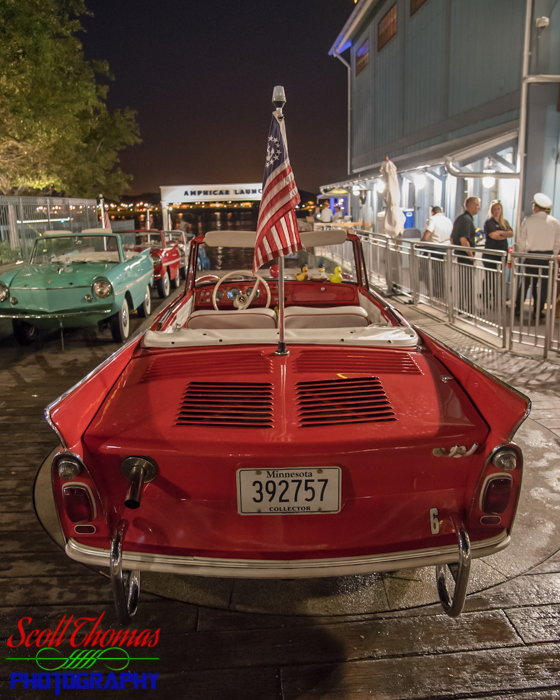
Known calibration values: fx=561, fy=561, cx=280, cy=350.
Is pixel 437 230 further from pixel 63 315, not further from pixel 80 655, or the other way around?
pixel 80 655

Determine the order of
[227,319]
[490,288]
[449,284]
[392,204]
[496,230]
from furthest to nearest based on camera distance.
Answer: [392,204] < [496,230] < [449,284] < [490,288] < [227,319]

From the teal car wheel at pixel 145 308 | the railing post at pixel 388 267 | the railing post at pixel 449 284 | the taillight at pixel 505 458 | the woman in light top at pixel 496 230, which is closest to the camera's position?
the taillight at pixel 505 458

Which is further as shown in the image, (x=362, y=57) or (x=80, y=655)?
(x=362, y=57)

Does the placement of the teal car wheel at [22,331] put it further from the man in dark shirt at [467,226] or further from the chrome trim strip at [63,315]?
the man in dark shirt at [467,226]

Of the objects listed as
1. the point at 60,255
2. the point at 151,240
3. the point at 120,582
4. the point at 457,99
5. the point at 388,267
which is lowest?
the point at 120,582

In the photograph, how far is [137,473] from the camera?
81.2 inches

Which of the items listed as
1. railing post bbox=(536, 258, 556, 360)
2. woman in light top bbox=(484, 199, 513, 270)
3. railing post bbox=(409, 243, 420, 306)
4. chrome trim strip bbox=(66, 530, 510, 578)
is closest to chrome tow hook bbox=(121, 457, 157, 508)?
chrome trim strip bbox=(66, 530, 510, 578)

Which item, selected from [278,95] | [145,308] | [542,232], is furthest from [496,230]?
[278,95]

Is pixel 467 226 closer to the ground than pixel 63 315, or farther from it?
farther from it

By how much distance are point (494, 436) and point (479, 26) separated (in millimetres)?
16086

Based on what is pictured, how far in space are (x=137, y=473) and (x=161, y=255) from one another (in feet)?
35.2

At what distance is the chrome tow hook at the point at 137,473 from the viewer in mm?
2025

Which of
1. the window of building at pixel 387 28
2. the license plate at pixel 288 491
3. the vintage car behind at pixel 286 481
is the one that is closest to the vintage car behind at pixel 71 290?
the vintage car behind at pixel 286 481

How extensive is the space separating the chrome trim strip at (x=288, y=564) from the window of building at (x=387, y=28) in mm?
24341
